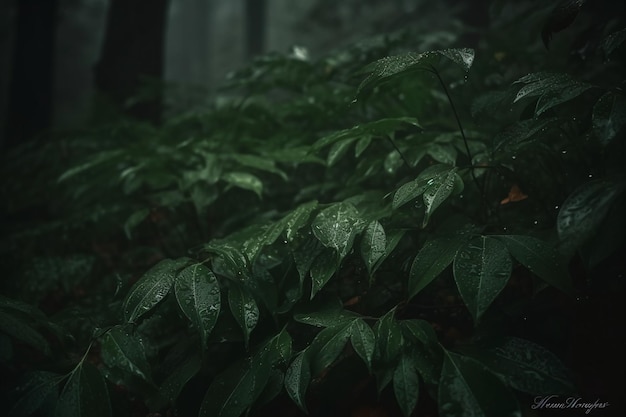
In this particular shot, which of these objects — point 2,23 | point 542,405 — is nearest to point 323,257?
point 542,405

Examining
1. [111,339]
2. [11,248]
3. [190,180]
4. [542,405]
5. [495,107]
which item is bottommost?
[11,248]

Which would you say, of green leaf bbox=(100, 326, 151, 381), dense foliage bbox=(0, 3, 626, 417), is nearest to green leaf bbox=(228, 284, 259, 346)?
dense foliage bbox=(0, 3, 626, 417)

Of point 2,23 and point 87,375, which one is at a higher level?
point 2,23

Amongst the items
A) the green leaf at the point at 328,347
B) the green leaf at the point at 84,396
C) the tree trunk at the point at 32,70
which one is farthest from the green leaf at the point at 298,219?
the tree trunk at the point at 32,70

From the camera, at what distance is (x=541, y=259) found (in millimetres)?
945

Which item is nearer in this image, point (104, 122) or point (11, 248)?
point (11, 248)

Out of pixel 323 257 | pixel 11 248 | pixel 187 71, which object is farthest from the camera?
pixel 187 71

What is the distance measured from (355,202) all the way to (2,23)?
1704 centimetres

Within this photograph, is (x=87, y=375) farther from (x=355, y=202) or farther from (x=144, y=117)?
(x=144, y=117)

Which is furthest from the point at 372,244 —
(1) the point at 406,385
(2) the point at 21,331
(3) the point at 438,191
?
(2) the point at 21,331

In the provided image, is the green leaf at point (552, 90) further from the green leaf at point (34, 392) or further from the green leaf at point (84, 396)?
the green leaf at point (34, 392)

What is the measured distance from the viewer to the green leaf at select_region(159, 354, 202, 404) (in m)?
1.14

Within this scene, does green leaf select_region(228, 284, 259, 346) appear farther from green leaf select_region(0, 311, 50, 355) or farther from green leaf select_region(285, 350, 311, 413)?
green leaf select_region(0, 311, 50, 355)

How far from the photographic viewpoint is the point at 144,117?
362cm
